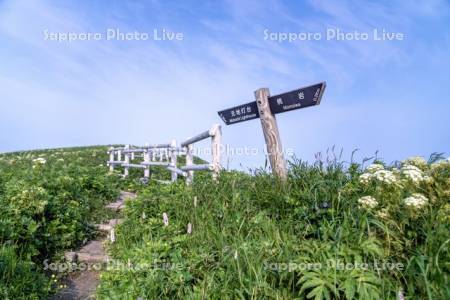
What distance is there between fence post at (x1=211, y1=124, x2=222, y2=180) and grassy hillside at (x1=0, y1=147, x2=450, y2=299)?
3.97 feet

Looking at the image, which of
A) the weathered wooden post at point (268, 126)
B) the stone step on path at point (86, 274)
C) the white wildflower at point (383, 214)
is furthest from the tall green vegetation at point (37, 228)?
the white wildflower at point (383, 214)

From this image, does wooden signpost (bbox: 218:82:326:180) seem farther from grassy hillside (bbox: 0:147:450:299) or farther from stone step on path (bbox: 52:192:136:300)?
stone step on path (bbox: 52:192:136:300)

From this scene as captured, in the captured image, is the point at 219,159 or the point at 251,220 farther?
the point at 219,159

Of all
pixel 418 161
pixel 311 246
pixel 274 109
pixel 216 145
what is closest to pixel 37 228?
pixel 216 145

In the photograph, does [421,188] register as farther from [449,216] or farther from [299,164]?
[299,164]

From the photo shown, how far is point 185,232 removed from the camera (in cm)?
566

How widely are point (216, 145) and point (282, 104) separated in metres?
2.22

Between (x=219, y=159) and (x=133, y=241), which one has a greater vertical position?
(x=219, y=159)

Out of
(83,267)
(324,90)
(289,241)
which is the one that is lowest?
(83,267)

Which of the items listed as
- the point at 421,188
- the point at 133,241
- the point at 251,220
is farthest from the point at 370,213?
the point at 133,241

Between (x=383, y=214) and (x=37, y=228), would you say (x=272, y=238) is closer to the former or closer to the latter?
(x=383, y=214)

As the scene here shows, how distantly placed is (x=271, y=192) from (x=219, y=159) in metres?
2.84

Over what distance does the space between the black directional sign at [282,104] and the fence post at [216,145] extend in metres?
0.53

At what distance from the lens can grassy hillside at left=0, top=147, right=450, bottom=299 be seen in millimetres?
3389
